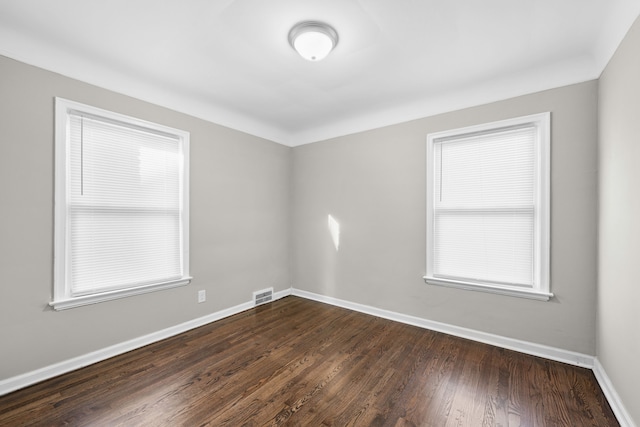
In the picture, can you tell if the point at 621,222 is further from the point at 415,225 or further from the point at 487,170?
the point at 415,225

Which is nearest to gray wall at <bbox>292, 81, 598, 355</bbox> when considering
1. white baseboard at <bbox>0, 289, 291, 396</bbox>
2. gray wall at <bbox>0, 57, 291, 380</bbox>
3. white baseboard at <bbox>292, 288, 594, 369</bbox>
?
white baseboard at <bbox>292, 288, 594, 369</bbox>

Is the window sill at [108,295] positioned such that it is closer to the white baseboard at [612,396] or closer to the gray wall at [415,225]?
the gray wall at [415,225]

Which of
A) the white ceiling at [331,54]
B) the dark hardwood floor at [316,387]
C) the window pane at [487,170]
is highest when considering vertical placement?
the white ceiling at [331,54]

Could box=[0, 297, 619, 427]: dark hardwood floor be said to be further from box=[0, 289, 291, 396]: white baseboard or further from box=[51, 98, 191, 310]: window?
box=[51, 98, 191, 310]: window

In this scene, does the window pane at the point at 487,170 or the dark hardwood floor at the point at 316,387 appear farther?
the window pane at the point at 487,170

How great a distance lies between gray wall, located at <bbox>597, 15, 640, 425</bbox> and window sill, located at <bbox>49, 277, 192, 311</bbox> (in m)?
3.55

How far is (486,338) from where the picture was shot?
2693 millimetres

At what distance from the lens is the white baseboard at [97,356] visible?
77.7 inches

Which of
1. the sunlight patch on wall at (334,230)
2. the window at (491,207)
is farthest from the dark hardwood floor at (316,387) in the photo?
the sunlight patch on wall at (334,230)

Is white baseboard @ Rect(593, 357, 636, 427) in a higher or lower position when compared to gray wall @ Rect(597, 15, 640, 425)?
lower

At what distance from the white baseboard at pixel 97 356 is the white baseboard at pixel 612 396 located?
3.43 meters

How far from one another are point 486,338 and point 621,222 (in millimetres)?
1528

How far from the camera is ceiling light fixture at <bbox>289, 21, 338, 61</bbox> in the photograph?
188cm

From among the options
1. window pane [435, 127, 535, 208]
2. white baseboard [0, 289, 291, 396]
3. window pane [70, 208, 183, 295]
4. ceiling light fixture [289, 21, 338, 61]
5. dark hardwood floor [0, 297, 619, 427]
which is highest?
ceiling light fixture [289, 21, 338, 61]
